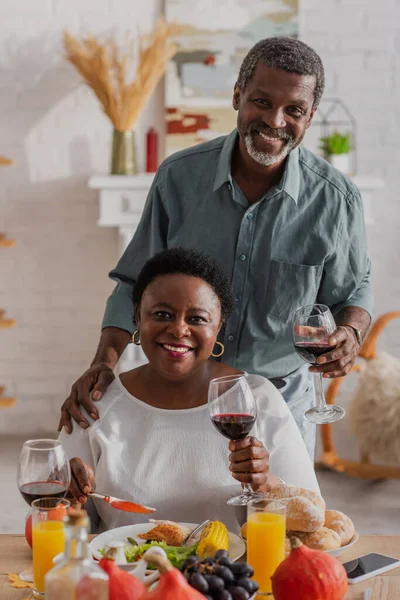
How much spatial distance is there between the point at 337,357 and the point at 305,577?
79 cm

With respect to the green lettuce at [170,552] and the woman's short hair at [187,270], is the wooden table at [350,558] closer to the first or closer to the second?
the green lettuce at [170,552]

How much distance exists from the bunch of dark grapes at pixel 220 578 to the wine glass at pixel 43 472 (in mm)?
254

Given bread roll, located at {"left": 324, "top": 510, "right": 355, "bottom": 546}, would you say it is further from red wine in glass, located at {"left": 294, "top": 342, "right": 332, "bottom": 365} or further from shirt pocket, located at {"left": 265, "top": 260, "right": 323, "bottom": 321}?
shirt pocket, located at {"left": 265, "top": 260, "right": 323, "bottom": 321}

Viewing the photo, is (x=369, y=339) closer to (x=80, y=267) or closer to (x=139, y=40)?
(x=80, y=267)

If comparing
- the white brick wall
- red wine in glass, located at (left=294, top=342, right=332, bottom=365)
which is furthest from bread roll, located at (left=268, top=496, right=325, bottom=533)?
the white brick wall

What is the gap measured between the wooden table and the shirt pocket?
2.46 ft

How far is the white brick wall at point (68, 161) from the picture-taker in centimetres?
446

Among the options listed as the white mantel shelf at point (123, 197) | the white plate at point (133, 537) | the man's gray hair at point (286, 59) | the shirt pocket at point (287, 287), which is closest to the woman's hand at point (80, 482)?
the white plate at point (133, 537)

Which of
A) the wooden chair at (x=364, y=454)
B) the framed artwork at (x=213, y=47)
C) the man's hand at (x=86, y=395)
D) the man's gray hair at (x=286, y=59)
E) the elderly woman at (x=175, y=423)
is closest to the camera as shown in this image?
the elderly woman at (x=175, y=423)

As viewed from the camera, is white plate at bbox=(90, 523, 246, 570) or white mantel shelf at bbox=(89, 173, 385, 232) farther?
white mantel shelf at bbox=(89, 173, 385, 232)

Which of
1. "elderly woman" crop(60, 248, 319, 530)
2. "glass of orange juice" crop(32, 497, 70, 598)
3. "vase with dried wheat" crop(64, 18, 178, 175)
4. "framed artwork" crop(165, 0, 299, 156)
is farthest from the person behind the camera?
"framed artwork" crop(165, 0, 299, 156)

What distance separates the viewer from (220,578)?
1.28 meters

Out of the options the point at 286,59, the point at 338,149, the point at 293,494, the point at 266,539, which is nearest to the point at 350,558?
the point at 293,494

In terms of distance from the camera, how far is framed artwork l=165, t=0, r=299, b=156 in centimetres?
438
